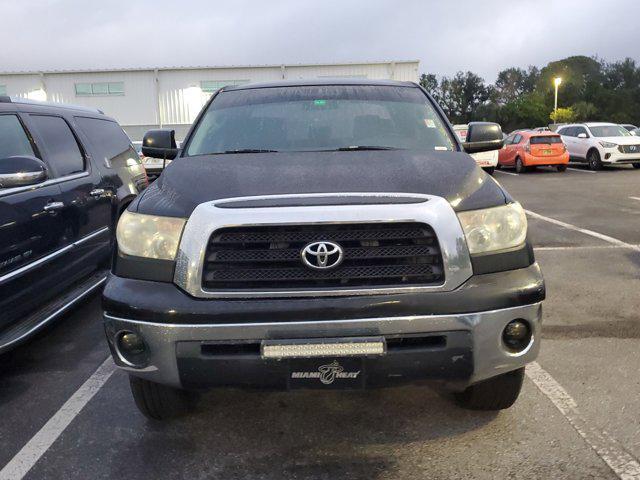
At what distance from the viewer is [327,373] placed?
2549mm

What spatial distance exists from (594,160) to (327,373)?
20.7m

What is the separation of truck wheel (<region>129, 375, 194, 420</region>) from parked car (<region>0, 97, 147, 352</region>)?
3.40 ft

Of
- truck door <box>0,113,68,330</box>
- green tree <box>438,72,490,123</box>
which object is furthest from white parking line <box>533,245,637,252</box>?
green tree <box>438,72,490,123</box>

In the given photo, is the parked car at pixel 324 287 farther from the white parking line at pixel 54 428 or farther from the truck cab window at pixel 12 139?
the truck cab window at pixel 12 139

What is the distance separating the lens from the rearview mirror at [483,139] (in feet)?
14.8

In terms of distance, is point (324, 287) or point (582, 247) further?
point (582, 247)

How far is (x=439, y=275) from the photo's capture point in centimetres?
257

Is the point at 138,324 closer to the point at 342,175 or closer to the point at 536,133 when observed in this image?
the point at 342,175

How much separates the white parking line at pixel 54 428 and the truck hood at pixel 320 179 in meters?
1.27

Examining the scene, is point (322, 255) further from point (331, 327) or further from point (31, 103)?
point (31, 103)

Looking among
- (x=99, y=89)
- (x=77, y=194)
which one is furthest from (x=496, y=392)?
(x=99, y=89)

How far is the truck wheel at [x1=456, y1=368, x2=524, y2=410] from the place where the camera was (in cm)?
298

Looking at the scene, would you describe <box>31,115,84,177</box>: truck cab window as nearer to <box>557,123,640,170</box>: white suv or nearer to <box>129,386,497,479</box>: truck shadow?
<box>129,386,497,479</box>: truck shadow

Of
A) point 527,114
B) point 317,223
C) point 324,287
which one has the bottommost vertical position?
point 324,287
